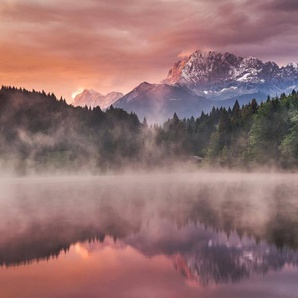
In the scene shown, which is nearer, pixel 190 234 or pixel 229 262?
pixel 229 262

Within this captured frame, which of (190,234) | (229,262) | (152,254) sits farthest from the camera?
(190,234)

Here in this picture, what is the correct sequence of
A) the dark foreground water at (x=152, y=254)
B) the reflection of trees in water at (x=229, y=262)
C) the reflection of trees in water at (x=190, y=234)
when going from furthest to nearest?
the reflection of trees in water at (x=190, y=234)
the reflection of trees in water at (x=229, y=262)
the dark foreground water at (x=152, y=254)

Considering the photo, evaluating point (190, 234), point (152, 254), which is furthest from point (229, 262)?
point (190, 234)

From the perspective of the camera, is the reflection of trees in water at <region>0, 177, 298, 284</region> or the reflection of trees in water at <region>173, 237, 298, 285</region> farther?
the reflection of trees in water at <region>0, 177, 298, 284</region>

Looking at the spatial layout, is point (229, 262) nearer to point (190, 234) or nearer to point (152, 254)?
point (152, 254)

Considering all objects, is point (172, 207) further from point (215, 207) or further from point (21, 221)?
point (21, 221)

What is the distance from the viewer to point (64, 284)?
20.9 metres

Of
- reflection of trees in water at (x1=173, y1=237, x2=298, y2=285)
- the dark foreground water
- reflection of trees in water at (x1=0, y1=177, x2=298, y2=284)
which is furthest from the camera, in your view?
reflection of trees in water at (x1=0, y1=177, x2=298, y2=284)

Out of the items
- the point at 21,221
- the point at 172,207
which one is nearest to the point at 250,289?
the point at 21,221

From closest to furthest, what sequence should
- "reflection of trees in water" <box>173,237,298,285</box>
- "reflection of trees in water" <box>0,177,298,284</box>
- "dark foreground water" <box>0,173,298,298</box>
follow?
"dark foreground water" <box>0,173,298,298</box> < "reflection of trees in water" <box>173,237,298,285</box> < "reflection of trees in water" <box>0,177,298,284</box>

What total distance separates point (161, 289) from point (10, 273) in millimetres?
8891

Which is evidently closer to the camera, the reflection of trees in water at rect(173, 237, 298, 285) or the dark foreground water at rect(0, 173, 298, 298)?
the dark foreground water at rect(0, 173, 298, 298)

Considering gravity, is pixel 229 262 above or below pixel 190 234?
above

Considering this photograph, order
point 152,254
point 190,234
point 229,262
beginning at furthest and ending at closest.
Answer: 1. point 190,234
2. point 152,254
3. point 229,262
